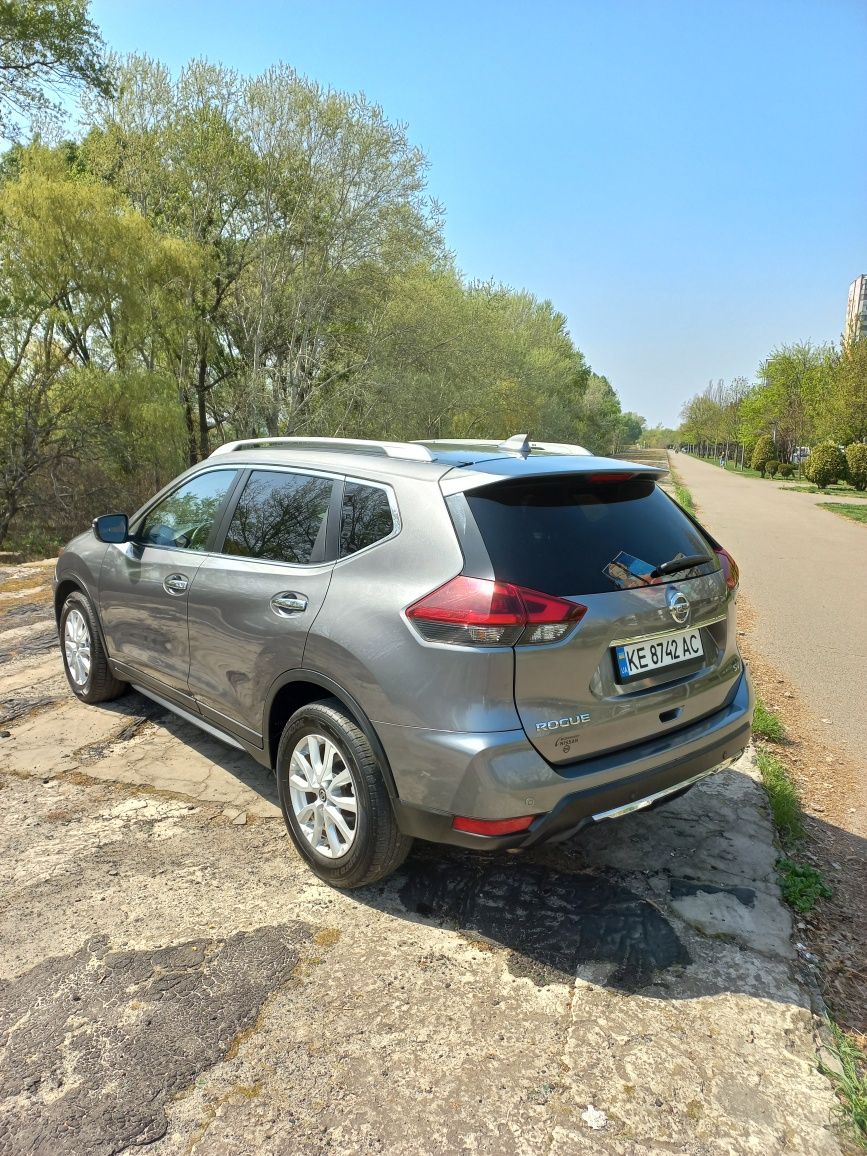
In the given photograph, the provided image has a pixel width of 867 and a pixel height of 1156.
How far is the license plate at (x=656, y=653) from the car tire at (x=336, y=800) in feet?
3.06

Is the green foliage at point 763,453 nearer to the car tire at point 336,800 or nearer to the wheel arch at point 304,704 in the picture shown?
the wheel arch at point 304,704

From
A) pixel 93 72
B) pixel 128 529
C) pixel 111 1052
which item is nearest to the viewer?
pixel 111 1052

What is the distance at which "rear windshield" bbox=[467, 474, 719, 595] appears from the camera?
8.07 ft

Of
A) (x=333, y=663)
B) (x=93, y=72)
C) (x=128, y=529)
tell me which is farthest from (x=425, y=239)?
(x=333, y=663)

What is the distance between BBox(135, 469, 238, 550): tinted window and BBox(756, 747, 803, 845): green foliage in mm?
3095

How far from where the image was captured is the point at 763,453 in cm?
5562

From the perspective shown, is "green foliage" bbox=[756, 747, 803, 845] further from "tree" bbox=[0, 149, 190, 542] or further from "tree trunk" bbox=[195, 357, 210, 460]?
"tree trunk" bbox=[195, 357, 210, 460]

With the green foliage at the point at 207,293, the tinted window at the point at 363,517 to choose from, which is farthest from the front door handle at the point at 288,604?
the green foliage at the point at 207,293

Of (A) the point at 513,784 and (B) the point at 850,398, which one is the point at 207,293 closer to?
(A) the point at 513,784

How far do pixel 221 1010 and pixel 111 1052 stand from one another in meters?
0.32

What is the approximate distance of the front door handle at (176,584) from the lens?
3.65 meters

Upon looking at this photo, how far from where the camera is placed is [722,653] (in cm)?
305

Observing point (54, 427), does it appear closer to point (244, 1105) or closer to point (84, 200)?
point (84, 200)

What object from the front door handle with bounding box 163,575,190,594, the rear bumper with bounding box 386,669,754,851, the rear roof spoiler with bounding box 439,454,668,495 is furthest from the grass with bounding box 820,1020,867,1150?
the front door handle with bounding box 163,575,190,594
